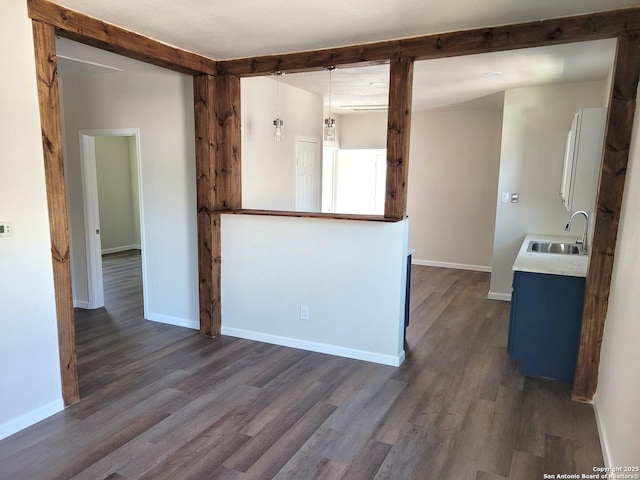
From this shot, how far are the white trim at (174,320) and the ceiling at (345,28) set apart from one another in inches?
98.9

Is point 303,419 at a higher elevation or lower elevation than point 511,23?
lower

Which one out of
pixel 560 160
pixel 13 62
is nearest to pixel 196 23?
pixel 13 62

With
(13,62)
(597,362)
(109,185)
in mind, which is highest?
(13,62)

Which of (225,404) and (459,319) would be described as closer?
(225,404)

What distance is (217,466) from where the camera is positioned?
7.82ft

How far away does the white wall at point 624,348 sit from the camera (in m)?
2.05

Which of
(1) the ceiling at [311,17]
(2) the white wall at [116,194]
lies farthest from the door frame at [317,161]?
Answer: (2) the white wall at [116,194]

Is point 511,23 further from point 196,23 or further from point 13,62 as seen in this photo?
point 13,62

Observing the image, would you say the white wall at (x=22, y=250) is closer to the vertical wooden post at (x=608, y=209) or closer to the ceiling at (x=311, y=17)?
the ceiling at (x=311, y=17)

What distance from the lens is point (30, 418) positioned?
2732 mm

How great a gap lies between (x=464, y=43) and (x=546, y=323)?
7.11 feet

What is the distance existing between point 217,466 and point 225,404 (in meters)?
0.66

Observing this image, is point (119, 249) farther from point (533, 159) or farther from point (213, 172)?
point (533, 159)

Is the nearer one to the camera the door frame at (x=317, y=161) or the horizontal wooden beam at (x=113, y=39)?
the horizontal wooden beam at (x=113, y=39)
